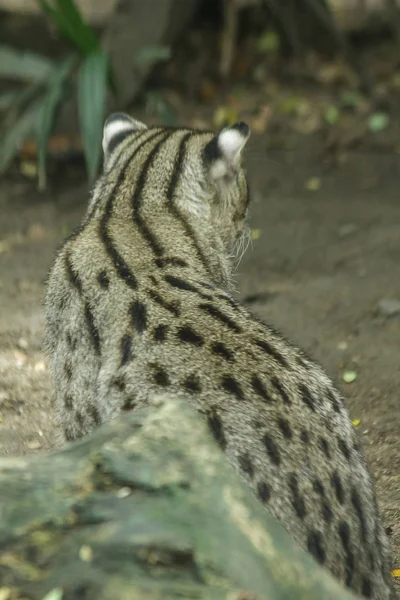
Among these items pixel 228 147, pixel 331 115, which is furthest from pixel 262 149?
pixel 228 147

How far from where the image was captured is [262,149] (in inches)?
368

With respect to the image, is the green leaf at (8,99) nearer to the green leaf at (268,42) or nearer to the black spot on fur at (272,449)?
the green leaf at (268,42)

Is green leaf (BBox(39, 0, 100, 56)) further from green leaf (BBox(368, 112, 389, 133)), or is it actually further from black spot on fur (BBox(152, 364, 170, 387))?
black spot on fur (BBox(152, 364, 170, 387))

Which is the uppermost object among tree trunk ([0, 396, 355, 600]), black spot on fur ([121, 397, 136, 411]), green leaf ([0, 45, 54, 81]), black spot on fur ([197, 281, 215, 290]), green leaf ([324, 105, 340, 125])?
tree trunk ([0, 396, 355, 600])

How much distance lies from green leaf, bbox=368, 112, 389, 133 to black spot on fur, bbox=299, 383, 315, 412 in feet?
20.1

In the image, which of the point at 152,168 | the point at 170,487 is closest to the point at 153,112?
the point at 152,168

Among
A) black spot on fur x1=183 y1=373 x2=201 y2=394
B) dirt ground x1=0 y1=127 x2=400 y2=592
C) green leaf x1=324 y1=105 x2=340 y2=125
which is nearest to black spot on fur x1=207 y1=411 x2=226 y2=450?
black spot on fur x1=183 y1=373 x2=201 y2=394

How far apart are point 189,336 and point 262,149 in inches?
234

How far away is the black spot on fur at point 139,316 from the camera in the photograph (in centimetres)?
370

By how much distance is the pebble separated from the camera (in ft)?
21.4

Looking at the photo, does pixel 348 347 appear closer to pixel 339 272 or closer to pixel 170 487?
pixel 339 272

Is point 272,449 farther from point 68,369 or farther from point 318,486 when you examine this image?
point 68,369

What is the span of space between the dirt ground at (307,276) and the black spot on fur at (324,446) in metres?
1.17

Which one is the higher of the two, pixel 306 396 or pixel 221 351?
pixel 221 351
